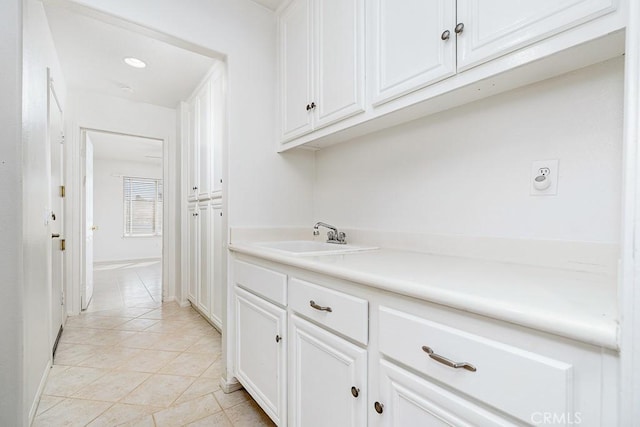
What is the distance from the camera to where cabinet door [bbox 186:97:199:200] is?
Answer: 10.2 feet

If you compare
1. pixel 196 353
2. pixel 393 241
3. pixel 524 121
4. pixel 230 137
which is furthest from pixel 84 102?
pixel 524 121

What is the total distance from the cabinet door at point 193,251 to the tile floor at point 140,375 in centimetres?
22

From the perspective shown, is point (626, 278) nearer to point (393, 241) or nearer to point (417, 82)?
point (417, 82)

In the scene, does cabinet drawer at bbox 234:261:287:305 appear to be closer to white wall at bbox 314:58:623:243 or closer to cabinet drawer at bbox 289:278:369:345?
cabinet drawer at bbox 289:278:369:345

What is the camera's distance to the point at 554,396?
51 centimetres

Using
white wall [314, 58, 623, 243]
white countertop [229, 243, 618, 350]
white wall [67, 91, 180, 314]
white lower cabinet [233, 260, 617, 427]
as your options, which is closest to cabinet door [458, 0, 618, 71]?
white wall [314, 58, 623, 243]

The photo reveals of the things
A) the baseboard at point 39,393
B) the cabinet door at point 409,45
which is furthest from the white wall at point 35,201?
the cabinet door at point 409,45

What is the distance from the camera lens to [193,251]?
3178mm

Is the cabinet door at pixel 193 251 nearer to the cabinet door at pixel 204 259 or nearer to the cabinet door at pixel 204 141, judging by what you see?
the cabinet door at pixel 204 259

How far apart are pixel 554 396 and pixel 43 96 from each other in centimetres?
268

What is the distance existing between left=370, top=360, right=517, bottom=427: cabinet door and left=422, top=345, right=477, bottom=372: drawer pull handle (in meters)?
0.08

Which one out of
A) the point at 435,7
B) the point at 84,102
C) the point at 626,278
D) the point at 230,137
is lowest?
the point at 626,278

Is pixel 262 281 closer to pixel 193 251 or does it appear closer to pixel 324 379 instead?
pixel 324 379

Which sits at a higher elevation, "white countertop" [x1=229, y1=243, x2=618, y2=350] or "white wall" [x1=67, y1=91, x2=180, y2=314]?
"white wall" [x1=67, y1=91, x2=180, y2=314]
